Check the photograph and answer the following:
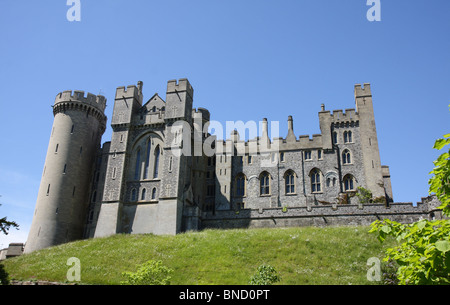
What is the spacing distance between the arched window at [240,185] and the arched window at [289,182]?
17.4ft

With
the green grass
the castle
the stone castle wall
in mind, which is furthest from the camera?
the castle

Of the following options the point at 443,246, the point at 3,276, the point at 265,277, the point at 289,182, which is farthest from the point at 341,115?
the point at 443,246

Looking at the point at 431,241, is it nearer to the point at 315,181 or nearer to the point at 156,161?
the point at 156,161

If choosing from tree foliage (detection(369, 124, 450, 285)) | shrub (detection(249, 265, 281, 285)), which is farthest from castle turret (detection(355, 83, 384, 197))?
tree foliage (detection(369, 124, 450, 285))

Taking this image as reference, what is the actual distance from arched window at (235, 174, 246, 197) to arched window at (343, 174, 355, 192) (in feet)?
39.7

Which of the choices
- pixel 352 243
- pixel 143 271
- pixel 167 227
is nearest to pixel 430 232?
pixel 143 271

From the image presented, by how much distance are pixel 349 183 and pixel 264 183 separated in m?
9.96

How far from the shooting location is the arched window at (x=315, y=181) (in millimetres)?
43812

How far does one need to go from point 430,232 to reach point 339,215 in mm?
30371

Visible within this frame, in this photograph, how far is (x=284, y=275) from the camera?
2356cm

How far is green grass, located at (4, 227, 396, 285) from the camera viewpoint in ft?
78.6

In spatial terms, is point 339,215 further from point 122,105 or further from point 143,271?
point 122,105

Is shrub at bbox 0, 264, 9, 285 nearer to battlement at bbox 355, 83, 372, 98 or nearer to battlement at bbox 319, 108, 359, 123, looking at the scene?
battlement at bbox 319, 108, 359, 123

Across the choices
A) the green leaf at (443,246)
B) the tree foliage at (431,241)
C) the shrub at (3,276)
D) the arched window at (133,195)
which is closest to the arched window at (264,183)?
the arched window at (133,195)
